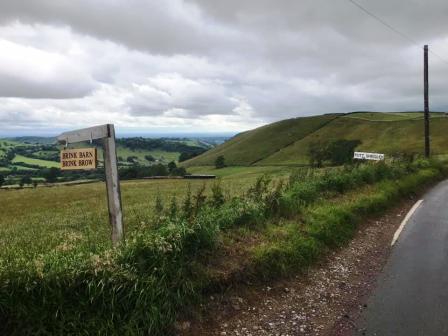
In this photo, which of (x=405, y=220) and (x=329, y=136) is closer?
(x=405, y=220)

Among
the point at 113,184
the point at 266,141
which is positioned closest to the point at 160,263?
the point at 113,184

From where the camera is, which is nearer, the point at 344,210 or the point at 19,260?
the point at 19,260

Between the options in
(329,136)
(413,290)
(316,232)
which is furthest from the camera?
(329,136)

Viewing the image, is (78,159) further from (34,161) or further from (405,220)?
(34,161)

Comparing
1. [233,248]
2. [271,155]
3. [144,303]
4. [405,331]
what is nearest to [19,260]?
[144,303]

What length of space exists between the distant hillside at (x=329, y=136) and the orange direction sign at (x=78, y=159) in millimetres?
88592

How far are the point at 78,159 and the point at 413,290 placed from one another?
6.50 m

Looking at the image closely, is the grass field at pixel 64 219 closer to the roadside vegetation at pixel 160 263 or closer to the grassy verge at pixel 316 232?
the roadside vegetation at pixel 160 263

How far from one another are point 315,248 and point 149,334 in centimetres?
508

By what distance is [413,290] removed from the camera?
780 centimetres

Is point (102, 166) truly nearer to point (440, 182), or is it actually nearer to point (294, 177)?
point (294, 177)

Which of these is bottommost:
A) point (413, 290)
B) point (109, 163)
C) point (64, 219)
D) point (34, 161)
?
point (34, 161)

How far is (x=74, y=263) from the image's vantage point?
5809mm

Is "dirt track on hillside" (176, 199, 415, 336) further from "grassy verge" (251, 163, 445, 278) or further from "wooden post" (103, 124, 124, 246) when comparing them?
"wooden post" (103, 124, 124, 246)
